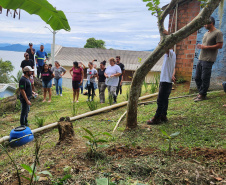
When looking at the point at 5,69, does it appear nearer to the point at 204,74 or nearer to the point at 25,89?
the point at 25,89

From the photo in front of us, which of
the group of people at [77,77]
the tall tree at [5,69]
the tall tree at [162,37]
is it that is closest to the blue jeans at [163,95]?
the tall tree at [162,37]

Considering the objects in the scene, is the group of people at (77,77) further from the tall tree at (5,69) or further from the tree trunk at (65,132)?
the tall tree at (5,69)

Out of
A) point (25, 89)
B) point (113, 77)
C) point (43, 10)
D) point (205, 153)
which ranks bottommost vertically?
point (205, 153)

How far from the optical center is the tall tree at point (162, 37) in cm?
349

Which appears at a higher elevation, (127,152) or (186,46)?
→ (186,46)

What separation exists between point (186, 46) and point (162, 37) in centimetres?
471

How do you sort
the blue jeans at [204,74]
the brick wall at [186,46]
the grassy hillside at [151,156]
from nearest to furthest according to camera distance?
the grassy hillside at [151,156]
the blue jeans at [204,74]
the brick wall at [186,46]

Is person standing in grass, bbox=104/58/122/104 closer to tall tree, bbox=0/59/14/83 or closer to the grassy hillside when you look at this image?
the grassy hillside

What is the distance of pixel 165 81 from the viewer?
428 centimetres

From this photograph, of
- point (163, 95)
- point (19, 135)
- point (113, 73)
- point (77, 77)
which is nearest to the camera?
point (163, 95)

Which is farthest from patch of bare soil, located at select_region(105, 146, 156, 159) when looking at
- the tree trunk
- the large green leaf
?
the large green leaf

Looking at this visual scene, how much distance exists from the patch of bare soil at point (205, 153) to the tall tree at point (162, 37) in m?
1.38

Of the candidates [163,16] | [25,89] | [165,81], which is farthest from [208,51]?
[25,89]

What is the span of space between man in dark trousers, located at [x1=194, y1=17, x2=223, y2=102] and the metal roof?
21.4 metres
